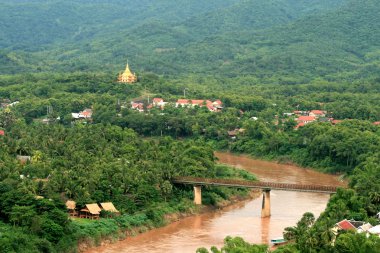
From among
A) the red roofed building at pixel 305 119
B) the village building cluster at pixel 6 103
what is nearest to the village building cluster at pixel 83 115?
the village building cluster at pixel 6 103

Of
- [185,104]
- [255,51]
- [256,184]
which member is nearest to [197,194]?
[256,184]

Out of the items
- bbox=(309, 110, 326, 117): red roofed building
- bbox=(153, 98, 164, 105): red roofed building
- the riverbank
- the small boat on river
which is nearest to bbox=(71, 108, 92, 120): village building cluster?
bbox=(153, 98, 164, 105): red roofed building

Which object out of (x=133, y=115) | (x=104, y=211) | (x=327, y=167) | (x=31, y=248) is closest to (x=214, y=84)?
(x=133, y=115)

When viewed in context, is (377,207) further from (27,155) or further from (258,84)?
(258,84)

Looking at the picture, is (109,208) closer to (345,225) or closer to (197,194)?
(197,194)

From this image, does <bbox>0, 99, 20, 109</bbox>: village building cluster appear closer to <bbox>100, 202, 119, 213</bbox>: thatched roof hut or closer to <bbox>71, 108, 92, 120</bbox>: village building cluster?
<bbox>71, 108, 92, 120</bbox>: village building cluster

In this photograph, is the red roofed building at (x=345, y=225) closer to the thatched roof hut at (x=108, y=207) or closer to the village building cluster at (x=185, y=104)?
the thatched roof hut at (x=108, y=207)
